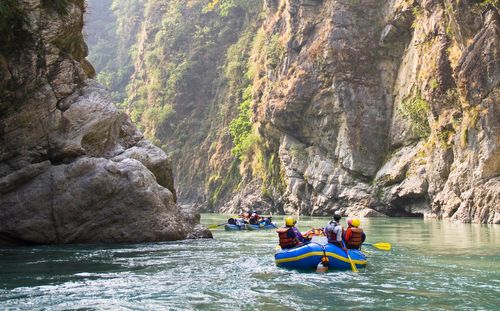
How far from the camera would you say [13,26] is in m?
17.9

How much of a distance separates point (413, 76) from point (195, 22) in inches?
1481

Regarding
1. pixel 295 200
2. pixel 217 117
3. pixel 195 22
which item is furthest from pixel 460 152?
pixel 195 22

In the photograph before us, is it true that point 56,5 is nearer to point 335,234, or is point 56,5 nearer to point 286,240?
point 286,240

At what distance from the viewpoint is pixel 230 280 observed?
11.3m

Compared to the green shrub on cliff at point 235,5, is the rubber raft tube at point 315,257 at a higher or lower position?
lower

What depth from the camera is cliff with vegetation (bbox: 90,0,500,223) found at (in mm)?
30453

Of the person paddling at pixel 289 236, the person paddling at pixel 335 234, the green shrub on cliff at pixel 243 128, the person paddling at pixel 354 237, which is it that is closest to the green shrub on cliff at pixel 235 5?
the green shrub on cliff at pixel 243 128

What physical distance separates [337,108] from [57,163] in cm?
2784

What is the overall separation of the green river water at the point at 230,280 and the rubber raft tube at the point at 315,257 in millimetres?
285

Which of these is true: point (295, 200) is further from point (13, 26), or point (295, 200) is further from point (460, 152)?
point (13, 26)

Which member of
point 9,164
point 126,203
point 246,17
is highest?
point 246,17

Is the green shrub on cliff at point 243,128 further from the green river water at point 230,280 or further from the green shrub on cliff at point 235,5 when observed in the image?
the green river water at point 230,280

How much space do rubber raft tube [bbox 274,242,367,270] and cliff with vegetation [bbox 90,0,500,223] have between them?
58.1 ft

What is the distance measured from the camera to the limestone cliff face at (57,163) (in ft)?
57.9
